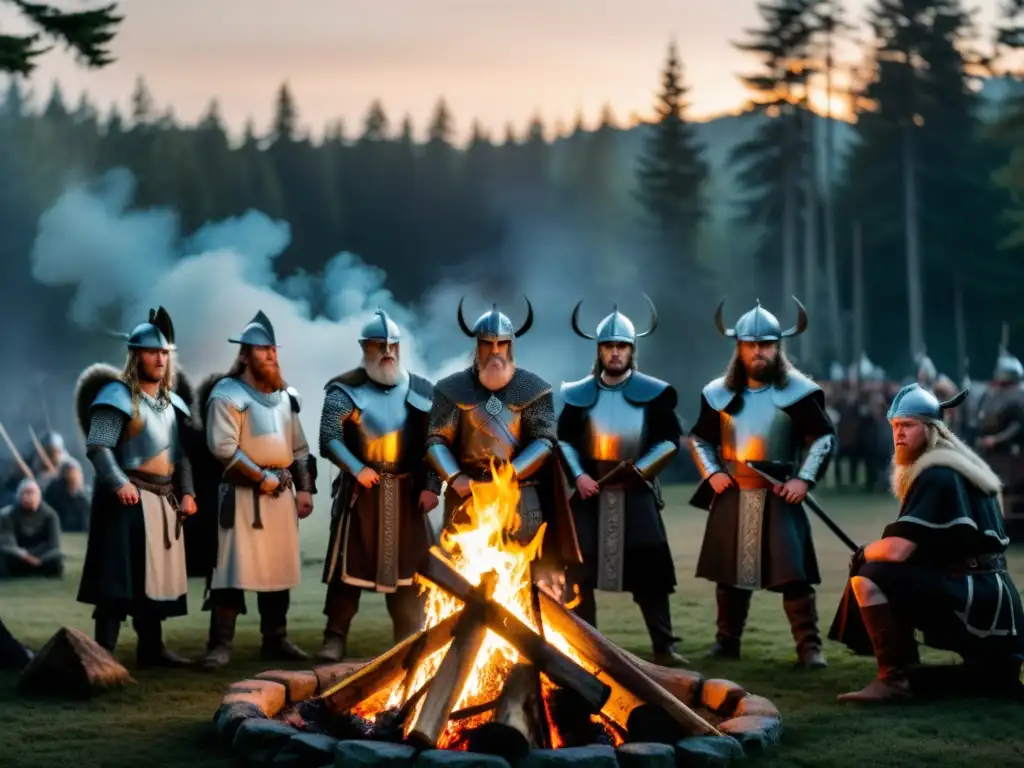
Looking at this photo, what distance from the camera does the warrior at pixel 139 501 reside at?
7.21m

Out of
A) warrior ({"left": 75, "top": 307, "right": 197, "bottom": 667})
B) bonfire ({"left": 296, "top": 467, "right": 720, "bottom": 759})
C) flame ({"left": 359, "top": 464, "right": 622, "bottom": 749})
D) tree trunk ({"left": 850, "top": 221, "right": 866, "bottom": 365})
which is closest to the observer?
bonfire ({"left": 296, "top": 467, "right": 720, "bottom": 759})

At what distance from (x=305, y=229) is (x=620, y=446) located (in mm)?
20137

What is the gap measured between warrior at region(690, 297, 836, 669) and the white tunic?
2.07 meters

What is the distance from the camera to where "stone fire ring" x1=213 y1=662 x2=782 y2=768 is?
16.2 feet

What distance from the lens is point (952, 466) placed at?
248 inches

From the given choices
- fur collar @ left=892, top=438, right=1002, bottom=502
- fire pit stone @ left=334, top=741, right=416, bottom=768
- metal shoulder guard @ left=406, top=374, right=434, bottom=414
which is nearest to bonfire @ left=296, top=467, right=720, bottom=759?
fire pit stone @ left=334, top=741, right=416, bottom=768

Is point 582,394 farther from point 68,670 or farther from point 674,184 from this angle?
point 674,184

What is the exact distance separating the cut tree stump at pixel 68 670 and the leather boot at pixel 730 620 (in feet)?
9.64

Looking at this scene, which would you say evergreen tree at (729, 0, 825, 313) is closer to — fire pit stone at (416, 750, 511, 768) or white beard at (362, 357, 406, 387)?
white beard at (362, 357, 406, 387)

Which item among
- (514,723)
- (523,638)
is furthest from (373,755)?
(523,638)

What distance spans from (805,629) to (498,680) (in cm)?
241

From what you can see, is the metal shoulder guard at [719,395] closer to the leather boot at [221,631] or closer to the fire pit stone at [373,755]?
the leather boot at [221,631]

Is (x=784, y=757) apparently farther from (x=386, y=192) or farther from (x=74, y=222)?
(x=386, y=192)

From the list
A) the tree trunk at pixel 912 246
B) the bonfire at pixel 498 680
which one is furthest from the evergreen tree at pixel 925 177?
the bonfire at pixel 498 680
